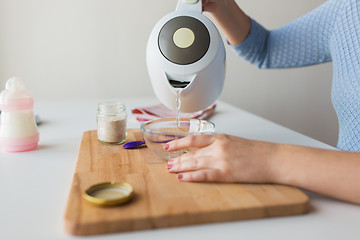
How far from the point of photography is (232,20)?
1214mm

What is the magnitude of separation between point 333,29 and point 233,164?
0.76 m

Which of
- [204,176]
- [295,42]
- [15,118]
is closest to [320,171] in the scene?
[204,176]

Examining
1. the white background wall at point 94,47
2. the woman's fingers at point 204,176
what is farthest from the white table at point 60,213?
the white background wall at point 94,47

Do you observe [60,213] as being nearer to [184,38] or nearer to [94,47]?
[184,38]

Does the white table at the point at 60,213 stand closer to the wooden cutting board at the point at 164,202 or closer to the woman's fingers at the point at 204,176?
the wooden cutting board at the point at 164,202

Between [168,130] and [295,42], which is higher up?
[295,42]

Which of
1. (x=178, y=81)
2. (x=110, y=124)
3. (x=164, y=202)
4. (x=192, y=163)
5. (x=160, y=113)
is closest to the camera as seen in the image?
(x=164, y=202)

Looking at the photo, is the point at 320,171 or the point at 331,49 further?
the point at 331,49

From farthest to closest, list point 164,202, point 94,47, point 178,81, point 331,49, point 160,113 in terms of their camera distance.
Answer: point 94,47 < point 160,113 < point 331,49 < point 178,81 < point 164,202

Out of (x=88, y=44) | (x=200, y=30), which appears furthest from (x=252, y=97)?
(x=200, y=30)

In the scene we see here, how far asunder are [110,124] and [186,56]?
0.27m

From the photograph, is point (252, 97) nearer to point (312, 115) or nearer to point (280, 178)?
point (312, 115)

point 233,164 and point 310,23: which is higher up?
point 310,23

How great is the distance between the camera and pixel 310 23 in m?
1.27
